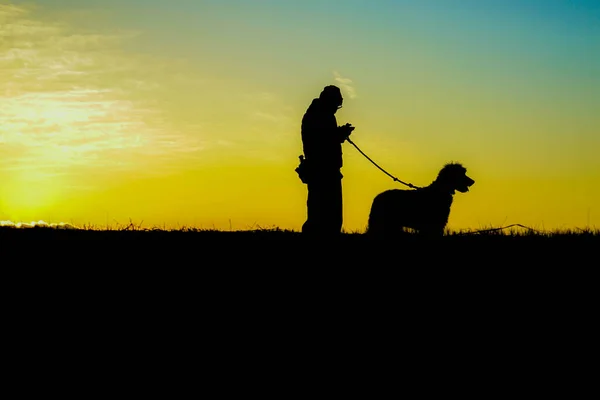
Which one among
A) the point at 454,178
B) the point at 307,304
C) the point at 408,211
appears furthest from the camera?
the point at 454,178

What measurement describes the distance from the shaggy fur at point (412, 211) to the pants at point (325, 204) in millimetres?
1959

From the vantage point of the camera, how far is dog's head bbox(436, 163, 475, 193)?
1546 centimetres

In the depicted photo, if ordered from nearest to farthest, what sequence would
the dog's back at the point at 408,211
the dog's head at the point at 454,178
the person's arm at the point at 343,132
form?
the person's arm at the point at 343,132, the dog's back at the point at 408,211, the dog's head at the point at 454,178

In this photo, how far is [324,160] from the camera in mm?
12992

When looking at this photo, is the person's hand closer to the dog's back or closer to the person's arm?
the person's arm

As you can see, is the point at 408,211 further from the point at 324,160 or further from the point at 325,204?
the point at 324,160

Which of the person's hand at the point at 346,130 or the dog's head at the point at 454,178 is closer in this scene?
the person's hand at the point at 346,130

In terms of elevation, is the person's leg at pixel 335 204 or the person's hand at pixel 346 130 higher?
the person's hand at pixel 346 130

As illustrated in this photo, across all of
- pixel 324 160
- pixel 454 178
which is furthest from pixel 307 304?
pixel 454 178

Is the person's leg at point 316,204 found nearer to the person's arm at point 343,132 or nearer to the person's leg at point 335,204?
the person's leg at point 335,204

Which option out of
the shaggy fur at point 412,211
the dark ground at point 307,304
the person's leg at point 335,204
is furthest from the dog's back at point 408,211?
the dark ground at point 307,304

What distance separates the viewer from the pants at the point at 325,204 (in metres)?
13.1

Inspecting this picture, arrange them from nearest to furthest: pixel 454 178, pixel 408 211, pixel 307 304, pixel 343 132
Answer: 1. pixel 307 304
2. pixel 343 132
3. pixel 408 211
4. pixel 454 178

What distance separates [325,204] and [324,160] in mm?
723
